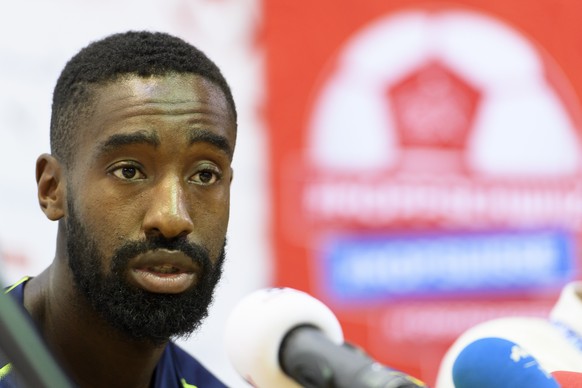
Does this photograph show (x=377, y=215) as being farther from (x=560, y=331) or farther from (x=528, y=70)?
(x=560, y=331)

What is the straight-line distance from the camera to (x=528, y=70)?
3506mm

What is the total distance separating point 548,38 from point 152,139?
7.71 feet

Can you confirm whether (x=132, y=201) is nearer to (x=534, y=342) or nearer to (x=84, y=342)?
(x=84, y=342)

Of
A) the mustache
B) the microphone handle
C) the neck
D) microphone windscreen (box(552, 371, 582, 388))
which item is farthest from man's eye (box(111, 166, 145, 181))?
microphone windscreen (box(552, 371, 582, 388))

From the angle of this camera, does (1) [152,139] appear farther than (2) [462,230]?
No

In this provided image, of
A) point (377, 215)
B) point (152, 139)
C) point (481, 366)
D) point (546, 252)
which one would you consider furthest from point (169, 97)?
point (546, 252)

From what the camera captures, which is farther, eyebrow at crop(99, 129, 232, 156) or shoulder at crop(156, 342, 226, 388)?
shoulder at crop(156, 342, 226, 388)

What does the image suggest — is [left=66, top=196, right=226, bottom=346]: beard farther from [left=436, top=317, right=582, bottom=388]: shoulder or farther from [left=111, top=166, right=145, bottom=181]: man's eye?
[left=436, top=317, right=582, bottom=388]: shoulder

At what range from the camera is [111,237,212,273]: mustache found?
4.90 ft

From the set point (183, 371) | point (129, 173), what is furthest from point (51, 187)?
point (183, 371)

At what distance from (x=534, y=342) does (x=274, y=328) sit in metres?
0.80

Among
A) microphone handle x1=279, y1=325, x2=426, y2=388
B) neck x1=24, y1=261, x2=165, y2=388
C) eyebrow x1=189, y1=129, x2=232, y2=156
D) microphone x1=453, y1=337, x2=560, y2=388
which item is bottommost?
microphone x1=453, y1=337, x2=560, y2=388

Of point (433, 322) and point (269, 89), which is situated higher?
point (269, 89)

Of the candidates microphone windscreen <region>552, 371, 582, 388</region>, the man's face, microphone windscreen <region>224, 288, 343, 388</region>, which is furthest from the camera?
the man's face
